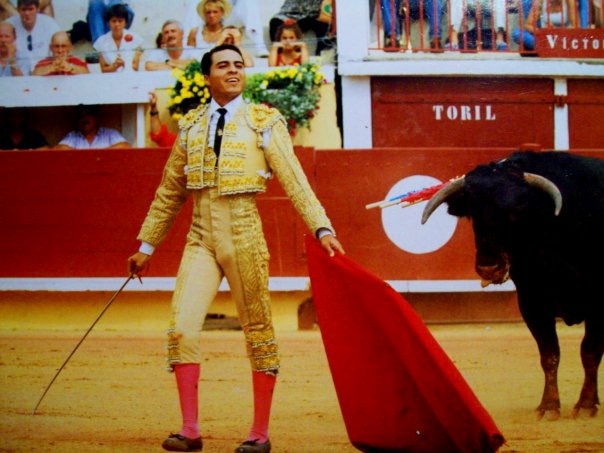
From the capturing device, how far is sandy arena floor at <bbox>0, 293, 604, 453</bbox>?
4.30m

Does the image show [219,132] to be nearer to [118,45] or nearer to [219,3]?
[219,3]

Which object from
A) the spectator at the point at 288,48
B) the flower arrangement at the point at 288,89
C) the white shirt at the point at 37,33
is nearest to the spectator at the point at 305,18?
the spectator at the point at 288,48

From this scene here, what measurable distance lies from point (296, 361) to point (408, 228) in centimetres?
192

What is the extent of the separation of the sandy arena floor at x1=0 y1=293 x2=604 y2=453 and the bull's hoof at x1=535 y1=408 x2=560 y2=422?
0.14 feet

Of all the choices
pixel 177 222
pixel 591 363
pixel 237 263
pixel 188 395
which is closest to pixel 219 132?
pixel 237 263

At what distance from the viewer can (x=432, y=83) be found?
353 inches

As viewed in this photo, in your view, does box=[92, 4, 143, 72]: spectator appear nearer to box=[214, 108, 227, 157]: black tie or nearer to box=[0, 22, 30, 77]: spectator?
box=[0, 22, 30, 77]: spectator

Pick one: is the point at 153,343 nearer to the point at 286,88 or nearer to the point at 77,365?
the point at 77,365

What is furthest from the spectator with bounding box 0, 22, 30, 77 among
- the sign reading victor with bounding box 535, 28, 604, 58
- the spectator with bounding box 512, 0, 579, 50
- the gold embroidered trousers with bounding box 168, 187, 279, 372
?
the gold embroidered trousers with bounding box 168, 187, 279, 372

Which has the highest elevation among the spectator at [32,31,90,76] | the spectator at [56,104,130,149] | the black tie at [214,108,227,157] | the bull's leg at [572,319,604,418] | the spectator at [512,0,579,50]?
the spectator at [512,0,579,50]

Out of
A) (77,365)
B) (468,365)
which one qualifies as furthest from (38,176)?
(468,365)

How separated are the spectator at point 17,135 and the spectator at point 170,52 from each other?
969mm

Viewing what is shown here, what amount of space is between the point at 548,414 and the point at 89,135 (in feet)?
16.2

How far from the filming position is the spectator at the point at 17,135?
28.2 feet
